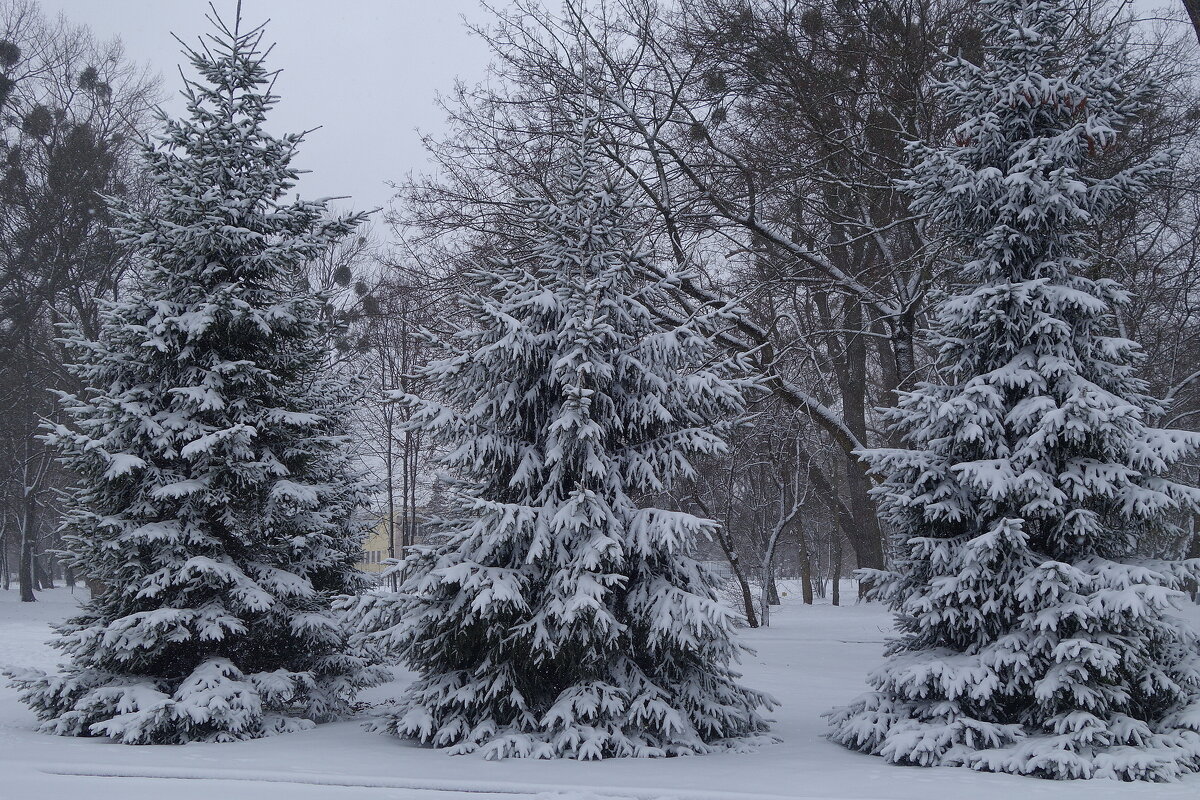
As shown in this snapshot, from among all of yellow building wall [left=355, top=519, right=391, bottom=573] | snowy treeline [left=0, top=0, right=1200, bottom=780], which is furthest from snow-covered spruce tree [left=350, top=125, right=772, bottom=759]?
yellow building wall [left=355, top=519, right=391, bottom=573]

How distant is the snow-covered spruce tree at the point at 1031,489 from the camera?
6.93 m

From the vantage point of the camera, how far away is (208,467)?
8953 millimetres

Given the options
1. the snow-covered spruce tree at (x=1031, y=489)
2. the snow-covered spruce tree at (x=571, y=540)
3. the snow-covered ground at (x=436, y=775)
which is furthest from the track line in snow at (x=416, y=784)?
the snow-covered spruce tree at (x=1031, y=489)

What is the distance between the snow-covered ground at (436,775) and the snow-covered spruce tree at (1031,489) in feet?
1.64

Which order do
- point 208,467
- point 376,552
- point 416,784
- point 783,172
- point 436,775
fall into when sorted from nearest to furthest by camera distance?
point 416,784 < point 436,775 < point 208,467 < point 783,172 < point 376,552

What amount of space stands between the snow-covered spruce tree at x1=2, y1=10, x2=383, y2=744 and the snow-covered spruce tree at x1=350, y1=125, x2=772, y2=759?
162 centimetres

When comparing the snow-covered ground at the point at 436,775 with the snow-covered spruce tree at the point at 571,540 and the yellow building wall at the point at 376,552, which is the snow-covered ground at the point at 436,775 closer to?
the snow-covered spruce tree at the point at 571,540

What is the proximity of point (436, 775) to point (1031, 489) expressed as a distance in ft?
17.3

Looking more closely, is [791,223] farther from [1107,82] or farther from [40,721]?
[40,721]

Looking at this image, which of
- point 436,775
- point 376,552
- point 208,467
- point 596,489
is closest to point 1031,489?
point 596,489

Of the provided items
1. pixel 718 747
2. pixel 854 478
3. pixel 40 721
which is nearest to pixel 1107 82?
pixel 718 747

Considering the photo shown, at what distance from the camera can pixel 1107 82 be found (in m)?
7.93

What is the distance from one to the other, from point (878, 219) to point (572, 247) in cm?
871

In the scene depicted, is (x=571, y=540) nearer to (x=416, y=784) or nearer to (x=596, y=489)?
(x=596, y=489)
